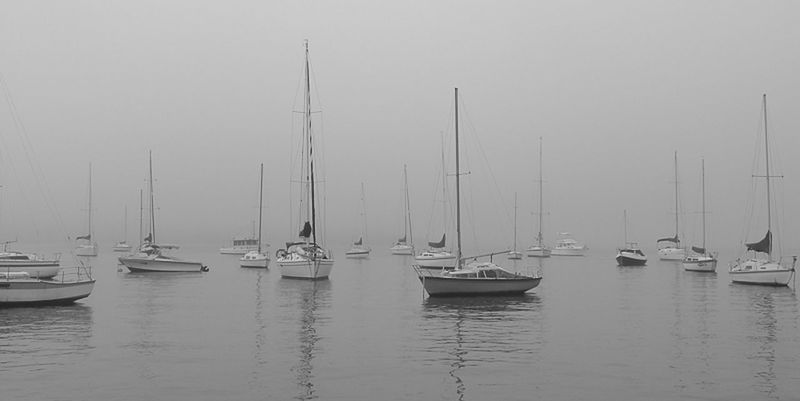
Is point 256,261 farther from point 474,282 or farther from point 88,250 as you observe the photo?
point 88,250

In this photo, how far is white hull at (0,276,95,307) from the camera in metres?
38.8

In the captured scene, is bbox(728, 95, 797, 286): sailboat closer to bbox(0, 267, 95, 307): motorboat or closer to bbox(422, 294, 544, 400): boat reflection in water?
bbox(422, 294, 544, 400): boat reflection in water

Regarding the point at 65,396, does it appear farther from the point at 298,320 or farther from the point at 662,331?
the point at 662,331

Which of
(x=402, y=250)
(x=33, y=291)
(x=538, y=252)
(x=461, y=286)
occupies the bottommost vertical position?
(x=538, y=252)

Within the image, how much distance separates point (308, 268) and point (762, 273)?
40.9 metres

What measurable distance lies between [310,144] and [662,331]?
135 feet

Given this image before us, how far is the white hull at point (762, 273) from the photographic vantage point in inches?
2419

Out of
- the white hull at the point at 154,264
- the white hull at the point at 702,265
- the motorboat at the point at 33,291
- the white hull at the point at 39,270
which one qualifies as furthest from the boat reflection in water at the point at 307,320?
the white hull at the point at 702,265

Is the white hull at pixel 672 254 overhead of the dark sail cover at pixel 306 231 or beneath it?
beneath

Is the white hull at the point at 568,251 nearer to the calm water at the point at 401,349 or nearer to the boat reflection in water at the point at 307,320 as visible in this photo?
the boat reflection in water at the point at 307,320

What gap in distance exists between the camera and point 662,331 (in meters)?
33.5

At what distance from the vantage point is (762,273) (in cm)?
6281

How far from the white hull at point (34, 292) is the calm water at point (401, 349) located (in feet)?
2.24

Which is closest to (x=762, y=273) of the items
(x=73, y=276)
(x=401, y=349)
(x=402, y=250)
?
(x=401, y=349)
